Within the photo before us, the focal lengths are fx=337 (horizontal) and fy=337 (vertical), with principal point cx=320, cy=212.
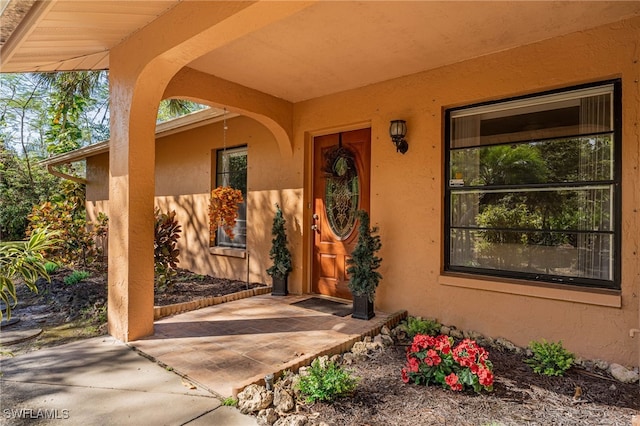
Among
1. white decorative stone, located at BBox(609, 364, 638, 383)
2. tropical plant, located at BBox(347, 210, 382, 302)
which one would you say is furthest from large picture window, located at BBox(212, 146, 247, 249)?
white decorative stone, located at BBox(609, 364, 638, 383)

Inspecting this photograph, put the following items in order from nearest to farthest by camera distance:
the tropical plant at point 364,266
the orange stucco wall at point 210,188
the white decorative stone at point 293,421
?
1. the white decorative stone at point 293,421
2. the tropical plant at point 364,266
3. the orange stucco wall at point 210,188

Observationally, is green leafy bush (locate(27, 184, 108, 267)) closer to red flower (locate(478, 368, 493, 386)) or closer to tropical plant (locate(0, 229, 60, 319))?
tropical plant (locate(0, 229, 60, 319))

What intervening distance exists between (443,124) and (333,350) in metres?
2.59

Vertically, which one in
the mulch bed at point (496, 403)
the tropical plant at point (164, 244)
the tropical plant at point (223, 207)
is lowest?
the mulch bed at point (496, 403)

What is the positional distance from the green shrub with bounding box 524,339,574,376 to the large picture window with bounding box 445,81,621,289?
0.62 meters

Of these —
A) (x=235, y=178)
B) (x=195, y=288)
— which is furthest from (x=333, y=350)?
(x=235, y=178)

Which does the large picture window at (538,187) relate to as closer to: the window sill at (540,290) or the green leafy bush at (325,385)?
the window sill at (540,290)

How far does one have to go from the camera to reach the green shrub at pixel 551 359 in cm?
266

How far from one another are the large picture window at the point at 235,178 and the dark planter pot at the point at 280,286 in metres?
1.20

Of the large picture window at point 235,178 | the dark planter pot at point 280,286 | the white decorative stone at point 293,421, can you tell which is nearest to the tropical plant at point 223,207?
the large picture window at point 235,178

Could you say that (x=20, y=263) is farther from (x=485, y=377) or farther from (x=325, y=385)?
(x=485, y=377)

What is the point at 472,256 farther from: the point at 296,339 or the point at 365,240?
the point at 296,339

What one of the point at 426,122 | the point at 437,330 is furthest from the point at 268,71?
the point at 437,330

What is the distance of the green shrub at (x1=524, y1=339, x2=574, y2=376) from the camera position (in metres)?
2.66
